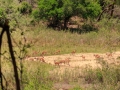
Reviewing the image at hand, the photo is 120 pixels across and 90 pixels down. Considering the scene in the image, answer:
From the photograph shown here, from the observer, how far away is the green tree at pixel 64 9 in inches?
795

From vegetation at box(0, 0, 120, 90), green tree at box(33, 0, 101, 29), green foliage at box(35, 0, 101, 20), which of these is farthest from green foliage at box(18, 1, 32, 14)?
green foliage at box(35, 0, 101, 20)

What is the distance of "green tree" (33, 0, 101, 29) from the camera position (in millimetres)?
20188

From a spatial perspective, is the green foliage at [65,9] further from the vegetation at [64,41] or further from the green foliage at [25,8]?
the green foliage at [25,8]

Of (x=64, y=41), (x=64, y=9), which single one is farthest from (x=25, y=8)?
(x=64, y=41)

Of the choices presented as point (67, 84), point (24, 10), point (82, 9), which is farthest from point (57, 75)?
point (24, 10)

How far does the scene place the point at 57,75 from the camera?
7645 millimetres

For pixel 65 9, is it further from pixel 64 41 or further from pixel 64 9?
pixel 64 41

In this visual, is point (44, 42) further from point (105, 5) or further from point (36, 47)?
point (105, 5)

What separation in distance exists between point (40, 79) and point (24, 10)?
19.6m

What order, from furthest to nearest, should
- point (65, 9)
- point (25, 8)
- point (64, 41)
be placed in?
point (25, 8), point (65, 9), point (64, 41)

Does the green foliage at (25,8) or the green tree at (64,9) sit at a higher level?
the green tree at (64,9)

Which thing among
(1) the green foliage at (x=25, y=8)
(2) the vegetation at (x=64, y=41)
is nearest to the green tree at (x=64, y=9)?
(2) the vegetation at (x=64, y=41)

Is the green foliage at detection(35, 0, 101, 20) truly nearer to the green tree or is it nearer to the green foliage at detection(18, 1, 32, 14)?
the green tree

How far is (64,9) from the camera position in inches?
792
